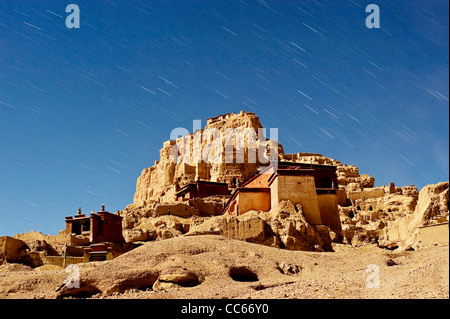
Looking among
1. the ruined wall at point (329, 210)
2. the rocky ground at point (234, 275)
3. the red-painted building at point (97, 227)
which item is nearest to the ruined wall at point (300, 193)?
the ruined wall at point (329, 210)

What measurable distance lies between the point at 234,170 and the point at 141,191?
90.1ft

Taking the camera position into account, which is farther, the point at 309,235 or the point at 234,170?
the point at 234,170

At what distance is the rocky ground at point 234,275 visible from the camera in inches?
758

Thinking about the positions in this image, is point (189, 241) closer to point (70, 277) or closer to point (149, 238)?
point (70, 277)

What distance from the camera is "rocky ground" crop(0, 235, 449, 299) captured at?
1927cm

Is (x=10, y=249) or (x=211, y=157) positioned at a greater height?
(x=211, y=157)

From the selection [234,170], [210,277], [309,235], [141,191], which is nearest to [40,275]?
[210,277]

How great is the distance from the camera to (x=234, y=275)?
990 inches

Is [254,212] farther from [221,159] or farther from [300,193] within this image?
[221,159]

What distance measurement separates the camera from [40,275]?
26.0 meters

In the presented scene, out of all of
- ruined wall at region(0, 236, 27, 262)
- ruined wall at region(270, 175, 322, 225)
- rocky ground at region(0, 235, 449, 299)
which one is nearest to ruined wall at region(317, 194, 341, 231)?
ruined wall at region(270, 175, 322, 225)

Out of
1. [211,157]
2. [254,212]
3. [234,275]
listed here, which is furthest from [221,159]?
[234,275]
